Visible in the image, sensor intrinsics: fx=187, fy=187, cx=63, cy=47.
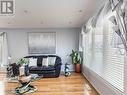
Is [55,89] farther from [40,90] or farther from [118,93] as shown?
[118,93]

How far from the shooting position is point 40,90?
5578 mm

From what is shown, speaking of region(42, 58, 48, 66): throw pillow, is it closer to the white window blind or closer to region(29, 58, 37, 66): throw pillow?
region(29, 58, 37, 66): throw pillow

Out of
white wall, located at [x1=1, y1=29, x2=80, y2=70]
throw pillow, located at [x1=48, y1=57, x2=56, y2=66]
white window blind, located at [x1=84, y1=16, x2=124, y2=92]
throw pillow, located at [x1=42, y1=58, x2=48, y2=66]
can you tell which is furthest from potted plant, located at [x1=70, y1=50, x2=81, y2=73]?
white window blind, located at [x1=84, y1=16, x2=124, y2=92]

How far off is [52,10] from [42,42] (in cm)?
336

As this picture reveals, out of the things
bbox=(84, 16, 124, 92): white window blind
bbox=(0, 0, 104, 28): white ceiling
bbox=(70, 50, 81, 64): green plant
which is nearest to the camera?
bbox=(84, 16, 124, 92): white window blind

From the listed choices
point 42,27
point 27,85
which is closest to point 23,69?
point 27,85

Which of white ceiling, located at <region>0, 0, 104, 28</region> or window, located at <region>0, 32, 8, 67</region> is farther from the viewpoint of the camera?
window, located at <region>0, 32, 8, 67</region>

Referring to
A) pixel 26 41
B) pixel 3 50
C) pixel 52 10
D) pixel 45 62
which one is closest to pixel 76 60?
pixel 45 62

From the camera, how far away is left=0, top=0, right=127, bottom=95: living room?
3883 mm

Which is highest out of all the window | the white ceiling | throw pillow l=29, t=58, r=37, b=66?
the white ceiling

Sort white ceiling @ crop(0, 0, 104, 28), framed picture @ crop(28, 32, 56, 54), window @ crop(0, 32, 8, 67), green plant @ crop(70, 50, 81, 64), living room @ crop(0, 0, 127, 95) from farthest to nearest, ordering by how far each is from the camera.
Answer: framed picture @ crop(28, 32, 56, 54) → window @ crop(0, 32, 8, 67) → green plant @ crop(70, 50, 81, 64) → white ceiling @ crop(0, 0, 104, 28) → living room @ crop(0, 0, 127, 95)

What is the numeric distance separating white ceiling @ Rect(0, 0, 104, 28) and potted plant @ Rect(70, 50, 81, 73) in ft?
6.18

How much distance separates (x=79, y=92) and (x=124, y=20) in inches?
130

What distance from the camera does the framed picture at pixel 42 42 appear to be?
30.5 ft
